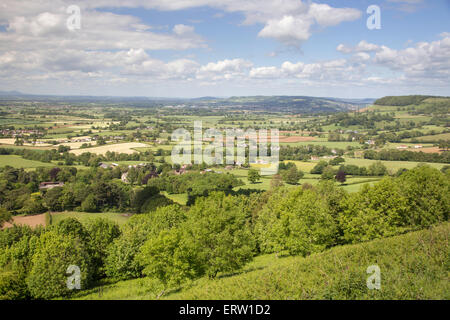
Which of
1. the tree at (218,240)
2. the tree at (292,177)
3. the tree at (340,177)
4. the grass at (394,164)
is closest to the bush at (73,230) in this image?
the tree at (218,240)

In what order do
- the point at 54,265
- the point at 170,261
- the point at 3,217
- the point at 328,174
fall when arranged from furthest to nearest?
1. the point at 328,174
2. the point at 3,217
3. the point at 54,265
4. the point at 170,261

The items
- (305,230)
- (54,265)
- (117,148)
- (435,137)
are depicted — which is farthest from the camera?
(117,148)

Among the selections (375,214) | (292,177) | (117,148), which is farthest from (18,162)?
(375,214)

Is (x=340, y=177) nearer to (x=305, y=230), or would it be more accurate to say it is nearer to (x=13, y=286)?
(x=305, y=230)

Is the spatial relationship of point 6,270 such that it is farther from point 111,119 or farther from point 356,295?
point 111,119

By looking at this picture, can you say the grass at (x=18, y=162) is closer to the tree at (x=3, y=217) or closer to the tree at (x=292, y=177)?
the tree at (x=3, y=217)

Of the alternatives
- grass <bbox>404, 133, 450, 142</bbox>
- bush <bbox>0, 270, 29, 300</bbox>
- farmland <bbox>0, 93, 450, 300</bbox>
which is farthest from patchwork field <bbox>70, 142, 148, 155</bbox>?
grass <bbox>404, 133, 450, 142</bbox>

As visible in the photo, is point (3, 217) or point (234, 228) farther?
point (3, 217)
